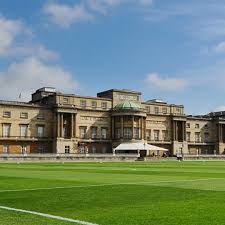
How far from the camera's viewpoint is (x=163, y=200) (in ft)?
60.2

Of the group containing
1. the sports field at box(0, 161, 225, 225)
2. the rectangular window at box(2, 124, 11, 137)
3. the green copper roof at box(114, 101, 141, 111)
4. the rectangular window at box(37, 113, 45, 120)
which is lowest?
the sports field at box(0, 161, 225, 225)

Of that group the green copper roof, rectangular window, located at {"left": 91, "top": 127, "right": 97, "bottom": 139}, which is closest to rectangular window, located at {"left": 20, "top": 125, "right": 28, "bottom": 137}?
rectangular window, located at {"left": 91, "top": 127, "right": 97, "bottom": 139}

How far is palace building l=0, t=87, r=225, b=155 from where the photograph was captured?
118750 mm

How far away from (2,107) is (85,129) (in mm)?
24630

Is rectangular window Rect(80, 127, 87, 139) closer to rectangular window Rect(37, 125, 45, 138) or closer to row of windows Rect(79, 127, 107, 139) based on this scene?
row of windows Rect(79, 127, 107, 139)

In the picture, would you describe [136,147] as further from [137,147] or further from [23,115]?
[23,115]

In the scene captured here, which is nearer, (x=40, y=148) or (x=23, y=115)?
(x=23, y=115)

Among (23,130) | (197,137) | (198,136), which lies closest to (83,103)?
(23,130)

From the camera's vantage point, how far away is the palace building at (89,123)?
390 ft

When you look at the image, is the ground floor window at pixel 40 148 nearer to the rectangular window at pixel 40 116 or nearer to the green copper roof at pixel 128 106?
the rectangular window at pixel 40 116

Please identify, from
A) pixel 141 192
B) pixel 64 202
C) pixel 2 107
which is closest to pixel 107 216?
pixel 64 202

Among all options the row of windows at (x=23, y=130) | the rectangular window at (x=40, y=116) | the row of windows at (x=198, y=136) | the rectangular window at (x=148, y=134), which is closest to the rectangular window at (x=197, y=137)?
the row of windows at (x=198, y=136)

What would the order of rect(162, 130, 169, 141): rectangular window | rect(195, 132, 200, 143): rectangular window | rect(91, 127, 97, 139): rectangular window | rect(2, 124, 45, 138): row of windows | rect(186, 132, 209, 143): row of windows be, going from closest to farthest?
rect(2, 124, 45, 138): row of windows
rect(91, 127, 97, 139): rectangular window
rect(162, 130, 169, 141): rectangular window
rect(186, 132, 209, 143): row of windows
rect(195, 132, 200, 143): rectangular window

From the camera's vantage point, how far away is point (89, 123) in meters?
129
